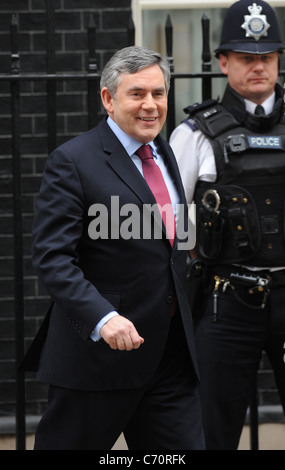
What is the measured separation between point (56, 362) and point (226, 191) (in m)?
1.20

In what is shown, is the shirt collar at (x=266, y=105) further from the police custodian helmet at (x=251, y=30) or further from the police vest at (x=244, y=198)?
the police custodian helmet at (x=251, y=30)

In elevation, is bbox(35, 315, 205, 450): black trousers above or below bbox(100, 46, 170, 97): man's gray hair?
below

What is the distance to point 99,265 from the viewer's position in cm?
355

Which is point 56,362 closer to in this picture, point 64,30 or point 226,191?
point 226,191

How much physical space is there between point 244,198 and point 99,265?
3.38 ft

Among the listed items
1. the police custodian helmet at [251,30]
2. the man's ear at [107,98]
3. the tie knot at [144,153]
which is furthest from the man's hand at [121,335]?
the police custodian helmet at [251,30]

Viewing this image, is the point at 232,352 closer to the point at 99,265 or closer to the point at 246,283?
the point at 246,283

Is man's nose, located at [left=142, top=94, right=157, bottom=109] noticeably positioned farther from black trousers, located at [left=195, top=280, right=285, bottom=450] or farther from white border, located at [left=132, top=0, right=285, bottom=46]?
white border, located at [left=132, top=0, right=285, bottom=46]

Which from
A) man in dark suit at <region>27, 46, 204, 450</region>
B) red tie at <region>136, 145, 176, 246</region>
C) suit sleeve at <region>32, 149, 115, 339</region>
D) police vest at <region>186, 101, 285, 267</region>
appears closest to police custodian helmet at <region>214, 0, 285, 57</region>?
police vest at <region>186, 101, 285, 267</region>

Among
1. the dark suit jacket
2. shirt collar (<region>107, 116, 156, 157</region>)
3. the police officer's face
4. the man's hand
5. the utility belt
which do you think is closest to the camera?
the man's hand

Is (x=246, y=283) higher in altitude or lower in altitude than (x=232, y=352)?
Result: higher

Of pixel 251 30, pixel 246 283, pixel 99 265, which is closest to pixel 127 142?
pixel 99 265

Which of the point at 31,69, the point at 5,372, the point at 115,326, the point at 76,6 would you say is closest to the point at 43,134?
the point at 31,69

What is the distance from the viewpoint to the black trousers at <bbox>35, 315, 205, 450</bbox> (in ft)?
11.8
